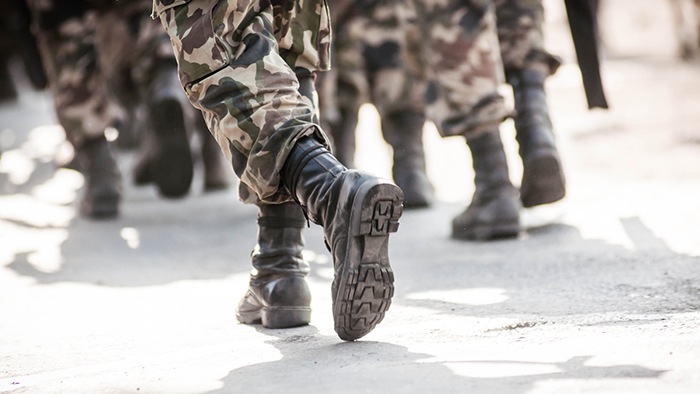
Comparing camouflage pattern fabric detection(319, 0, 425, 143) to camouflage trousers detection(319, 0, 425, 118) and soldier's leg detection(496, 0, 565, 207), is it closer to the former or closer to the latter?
camouflage trousers detection(319, 0, 425, 118)

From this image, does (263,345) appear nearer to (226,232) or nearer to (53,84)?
(226,232)

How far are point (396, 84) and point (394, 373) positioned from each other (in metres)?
2.09

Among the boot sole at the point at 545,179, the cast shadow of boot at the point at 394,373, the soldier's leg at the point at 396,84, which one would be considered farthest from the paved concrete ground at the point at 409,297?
the soldier's leg at the point at 396,84

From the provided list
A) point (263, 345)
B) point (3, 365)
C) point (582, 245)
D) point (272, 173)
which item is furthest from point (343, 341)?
point (582, 245)

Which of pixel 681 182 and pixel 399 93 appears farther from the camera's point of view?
pixel 399 93

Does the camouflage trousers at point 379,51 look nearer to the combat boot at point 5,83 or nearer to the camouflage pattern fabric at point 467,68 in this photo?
the camouflage pattern fabric at point 467,68

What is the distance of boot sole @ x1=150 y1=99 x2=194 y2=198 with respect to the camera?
2684 millimetres

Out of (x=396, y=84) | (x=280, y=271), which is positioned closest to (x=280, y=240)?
(x=280, y=271)

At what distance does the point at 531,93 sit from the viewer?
2.42m

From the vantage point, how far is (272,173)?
3.98ft

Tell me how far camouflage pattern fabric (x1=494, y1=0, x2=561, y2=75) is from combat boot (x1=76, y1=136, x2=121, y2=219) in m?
1.59

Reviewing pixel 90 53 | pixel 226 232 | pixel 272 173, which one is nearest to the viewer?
pixel 272 173

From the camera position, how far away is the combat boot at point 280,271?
54.9 inches

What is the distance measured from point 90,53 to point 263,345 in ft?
6.59
